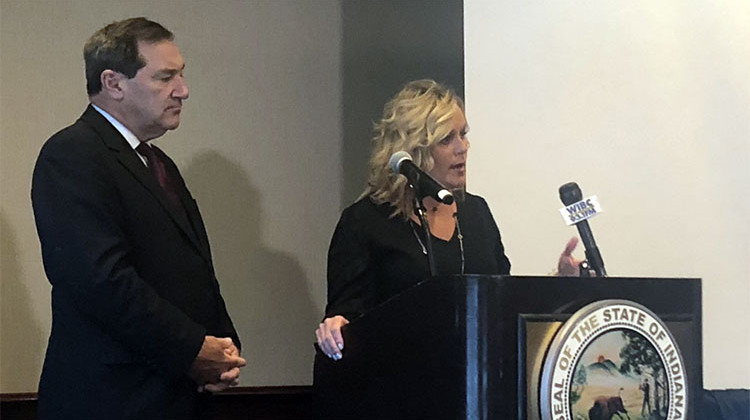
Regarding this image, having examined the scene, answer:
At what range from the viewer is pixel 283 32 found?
112 inches

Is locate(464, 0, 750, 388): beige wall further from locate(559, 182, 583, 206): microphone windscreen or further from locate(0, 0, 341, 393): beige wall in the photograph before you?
locate(559, 182, 583, 206): microphone windscreen

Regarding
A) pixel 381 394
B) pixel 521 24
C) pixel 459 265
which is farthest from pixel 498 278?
pixel 521 24

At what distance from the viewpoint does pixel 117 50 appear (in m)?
1.93

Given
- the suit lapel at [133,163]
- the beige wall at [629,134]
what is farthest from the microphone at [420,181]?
the beige wall at [629,134]


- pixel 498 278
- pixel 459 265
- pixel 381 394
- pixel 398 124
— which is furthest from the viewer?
pixel 398 124

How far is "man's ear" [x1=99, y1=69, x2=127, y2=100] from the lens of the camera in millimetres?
1917

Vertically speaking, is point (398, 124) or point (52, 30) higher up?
point (52, 30)

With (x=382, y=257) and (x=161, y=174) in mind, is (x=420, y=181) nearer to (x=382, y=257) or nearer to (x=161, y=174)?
(x=382, y=257)

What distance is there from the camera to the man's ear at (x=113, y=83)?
1917 mm

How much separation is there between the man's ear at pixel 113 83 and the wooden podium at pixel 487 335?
0.90m

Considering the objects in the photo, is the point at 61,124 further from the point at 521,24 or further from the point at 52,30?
the point at 521,24

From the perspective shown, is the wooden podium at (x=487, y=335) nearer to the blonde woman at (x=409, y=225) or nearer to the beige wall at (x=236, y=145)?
the blonde woman at (x=409, y=225)

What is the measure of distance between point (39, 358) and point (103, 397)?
80 cm

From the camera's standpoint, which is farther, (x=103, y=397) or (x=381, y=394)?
(x=103, y=397)
